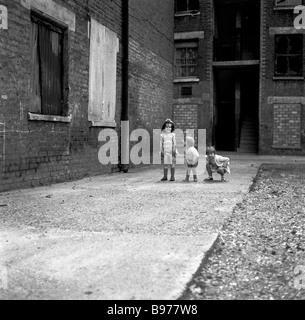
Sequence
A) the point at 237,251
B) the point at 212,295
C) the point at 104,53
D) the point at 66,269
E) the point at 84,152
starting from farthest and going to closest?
the point at 104,53 → the point at 84,152 → the point at 237,251 → the point at 66,269 → the point at 212,295

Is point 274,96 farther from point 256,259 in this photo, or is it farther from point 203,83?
point 256,259

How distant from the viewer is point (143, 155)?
12930 mm

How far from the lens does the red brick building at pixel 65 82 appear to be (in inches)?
265

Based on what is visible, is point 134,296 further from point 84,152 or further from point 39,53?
point 84,152

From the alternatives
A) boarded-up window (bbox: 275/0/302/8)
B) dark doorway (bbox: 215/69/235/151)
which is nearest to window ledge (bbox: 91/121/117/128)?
dark doorway (bbox: 215/69/235/151)

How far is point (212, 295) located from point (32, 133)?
532 centimetres

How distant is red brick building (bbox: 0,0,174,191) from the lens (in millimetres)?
6730

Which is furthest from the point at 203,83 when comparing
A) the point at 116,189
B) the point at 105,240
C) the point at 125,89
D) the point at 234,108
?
the point at 105,240

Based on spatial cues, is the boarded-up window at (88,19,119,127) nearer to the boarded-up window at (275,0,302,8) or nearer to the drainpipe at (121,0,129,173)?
the drainpipe at (121,0,129,173)

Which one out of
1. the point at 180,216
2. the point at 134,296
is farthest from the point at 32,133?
the point at 134,296

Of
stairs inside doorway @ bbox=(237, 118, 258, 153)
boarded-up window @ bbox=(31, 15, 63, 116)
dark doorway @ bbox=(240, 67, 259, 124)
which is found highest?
dark doorway @ bbox=(240, 67, 259, 124)

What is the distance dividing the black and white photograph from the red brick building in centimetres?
3

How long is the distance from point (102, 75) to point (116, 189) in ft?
11.7

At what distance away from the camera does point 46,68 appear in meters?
7.82
